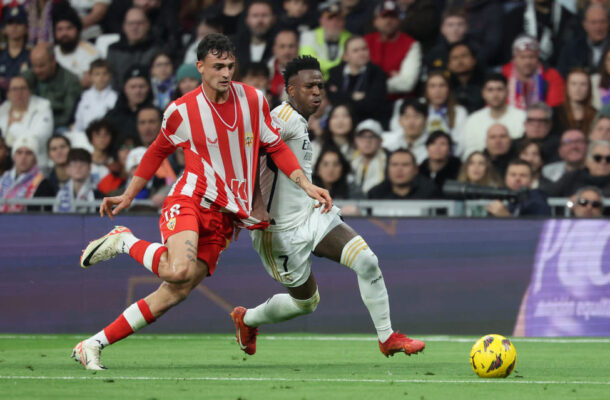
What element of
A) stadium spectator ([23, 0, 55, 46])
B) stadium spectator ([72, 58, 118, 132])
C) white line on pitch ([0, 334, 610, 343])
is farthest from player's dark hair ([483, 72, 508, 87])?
stadium spectator ([23, 0, 55, 46])

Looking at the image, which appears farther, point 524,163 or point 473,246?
point 524,163

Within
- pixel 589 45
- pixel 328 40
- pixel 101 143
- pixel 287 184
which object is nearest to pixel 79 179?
pixel 101 143

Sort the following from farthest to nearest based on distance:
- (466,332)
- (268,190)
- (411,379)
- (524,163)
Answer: (524,163), (466,332), (268,190), (411,379)

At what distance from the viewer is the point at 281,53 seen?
1463 centimetres

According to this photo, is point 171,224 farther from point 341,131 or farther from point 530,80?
point 530,80

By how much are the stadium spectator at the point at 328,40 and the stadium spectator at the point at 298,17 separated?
31 centimetres

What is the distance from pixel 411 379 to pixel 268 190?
1.99 m

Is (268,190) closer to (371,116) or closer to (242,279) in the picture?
(242,279)

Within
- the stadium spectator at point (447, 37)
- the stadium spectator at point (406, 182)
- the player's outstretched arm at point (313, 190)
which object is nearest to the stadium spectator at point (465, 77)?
the stadium spectator at point (447, 37)

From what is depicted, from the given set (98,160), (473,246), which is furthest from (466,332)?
(98,160)

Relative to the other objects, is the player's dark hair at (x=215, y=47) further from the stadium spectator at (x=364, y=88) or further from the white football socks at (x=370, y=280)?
the stadium spectator at (x=364, y=88)

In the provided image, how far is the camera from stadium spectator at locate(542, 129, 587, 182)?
1281 centimetres

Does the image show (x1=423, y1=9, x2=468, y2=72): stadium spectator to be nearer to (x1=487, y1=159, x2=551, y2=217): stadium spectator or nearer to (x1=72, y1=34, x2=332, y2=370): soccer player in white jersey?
(x1=487, y1=159, x2=551, y2=217): stadium spectator

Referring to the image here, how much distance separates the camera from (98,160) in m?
14.3
